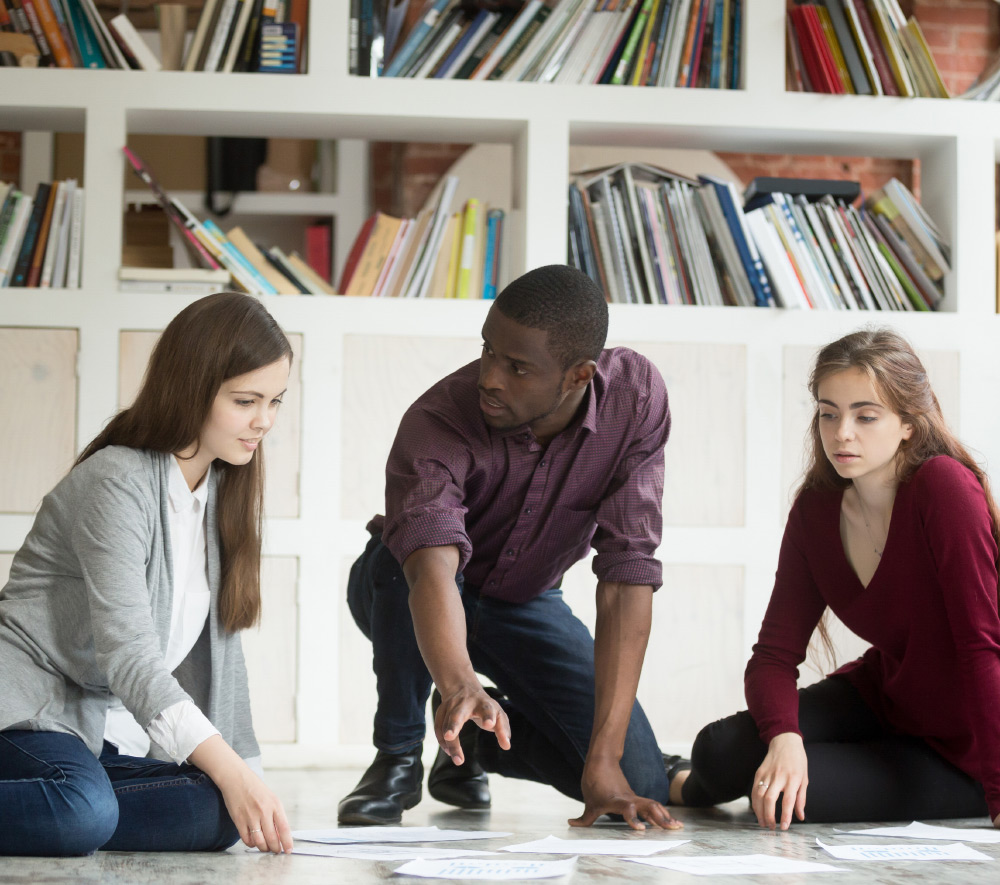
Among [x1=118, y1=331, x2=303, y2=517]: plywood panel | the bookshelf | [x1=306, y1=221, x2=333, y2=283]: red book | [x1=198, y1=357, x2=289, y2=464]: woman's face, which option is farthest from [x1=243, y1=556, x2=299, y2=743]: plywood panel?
[x1=306, y1=221, x2=333, y2=283]: red book

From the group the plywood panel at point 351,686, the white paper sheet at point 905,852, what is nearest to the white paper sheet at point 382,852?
the white paper sheet at point 905,852

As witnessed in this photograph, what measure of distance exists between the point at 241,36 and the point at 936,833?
2.17 m

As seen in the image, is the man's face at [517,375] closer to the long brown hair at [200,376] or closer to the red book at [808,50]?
the long brown hair at [200,376]

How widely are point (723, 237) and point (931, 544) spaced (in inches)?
46.3

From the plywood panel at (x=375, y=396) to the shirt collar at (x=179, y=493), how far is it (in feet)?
3.21

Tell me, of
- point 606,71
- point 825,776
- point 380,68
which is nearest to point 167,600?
point 825,776

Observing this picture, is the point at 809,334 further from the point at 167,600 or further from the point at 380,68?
the point at 167,600

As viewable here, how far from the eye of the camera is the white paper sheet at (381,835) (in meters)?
1.38

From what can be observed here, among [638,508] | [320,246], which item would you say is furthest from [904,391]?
[320,246]

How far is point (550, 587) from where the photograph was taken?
1.91 meters

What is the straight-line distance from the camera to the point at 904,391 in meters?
1.66

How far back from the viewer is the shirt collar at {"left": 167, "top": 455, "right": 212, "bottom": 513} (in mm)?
1488

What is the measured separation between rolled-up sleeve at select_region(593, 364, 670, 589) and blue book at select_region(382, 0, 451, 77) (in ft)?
4.07

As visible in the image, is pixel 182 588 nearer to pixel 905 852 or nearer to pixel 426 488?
pixel 426 488
